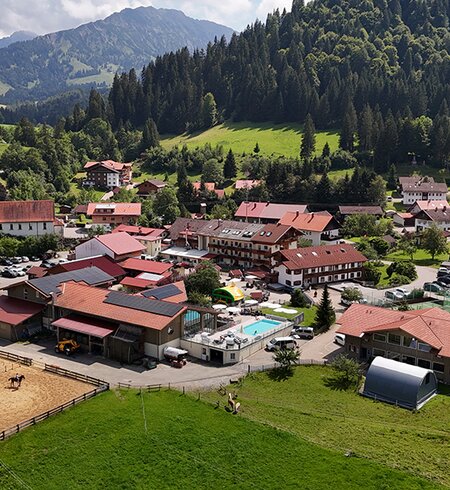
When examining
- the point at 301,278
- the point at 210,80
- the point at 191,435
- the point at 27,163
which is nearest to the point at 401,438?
the point at 191,435

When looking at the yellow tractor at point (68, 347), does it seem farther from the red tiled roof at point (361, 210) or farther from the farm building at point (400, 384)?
the red tiled roof at point (361, 210)

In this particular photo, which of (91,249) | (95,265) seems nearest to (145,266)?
(95,265)

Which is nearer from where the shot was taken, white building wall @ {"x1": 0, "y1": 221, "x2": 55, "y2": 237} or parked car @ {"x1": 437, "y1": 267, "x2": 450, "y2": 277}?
parked car @ {"x1": 437, "y1": 267, "x2": 450, "y2": 277}

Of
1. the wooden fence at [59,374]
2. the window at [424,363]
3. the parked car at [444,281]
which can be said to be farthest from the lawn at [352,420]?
the parked car at [444,281]

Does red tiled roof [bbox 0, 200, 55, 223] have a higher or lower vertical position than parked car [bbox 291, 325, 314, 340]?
higher

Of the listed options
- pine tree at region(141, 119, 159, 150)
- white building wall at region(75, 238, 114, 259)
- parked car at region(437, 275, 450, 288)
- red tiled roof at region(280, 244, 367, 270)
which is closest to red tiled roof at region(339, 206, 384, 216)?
red tiled roof at region(280, 244, 367, 270)

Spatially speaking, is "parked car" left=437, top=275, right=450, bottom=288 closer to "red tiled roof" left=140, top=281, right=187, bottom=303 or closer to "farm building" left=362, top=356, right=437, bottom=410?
"farm building" left=362, top=356, right=437, bottom=410

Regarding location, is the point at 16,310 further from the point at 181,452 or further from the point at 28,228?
the point at 28,228
